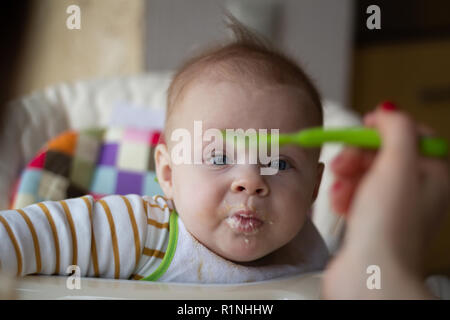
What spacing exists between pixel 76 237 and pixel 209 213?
11cm

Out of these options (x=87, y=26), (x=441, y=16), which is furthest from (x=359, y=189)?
(x=441, y=16)

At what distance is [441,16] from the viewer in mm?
1756

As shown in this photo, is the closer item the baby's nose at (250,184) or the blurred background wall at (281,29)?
the baby's nose at (250,184)

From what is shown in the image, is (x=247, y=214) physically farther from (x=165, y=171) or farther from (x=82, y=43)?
(x=82, y=43)

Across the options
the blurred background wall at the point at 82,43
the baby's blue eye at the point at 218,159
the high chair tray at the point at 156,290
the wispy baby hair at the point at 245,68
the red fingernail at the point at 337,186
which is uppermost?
the blurred background wall at the point at 82,43

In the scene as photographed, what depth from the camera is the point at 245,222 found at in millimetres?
418

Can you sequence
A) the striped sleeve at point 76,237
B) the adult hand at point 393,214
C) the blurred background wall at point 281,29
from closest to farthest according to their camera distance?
the adult hand at point 393,214 < the striped sleeve at point 76,237 < the blurred background wall at point 281,29

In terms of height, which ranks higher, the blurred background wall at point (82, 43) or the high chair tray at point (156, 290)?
the blurred background wall at point (82, 43)

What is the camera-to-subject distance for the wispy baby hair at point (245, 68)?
0.47 m

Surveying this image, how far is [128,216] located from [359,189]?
0.79 ft

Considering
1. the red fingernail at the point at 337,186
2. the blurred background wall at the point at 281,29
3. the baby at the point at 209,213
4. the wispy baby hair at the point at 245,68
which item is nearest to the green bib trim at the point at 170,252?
the baby at the point at 209,213

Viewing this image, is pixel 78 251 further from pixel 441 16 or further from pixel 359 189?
pixel 441 16

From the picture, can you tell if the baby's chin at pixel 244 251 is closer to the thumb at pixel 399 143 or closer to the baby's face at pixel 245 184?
the baby's face at pixel 245 184

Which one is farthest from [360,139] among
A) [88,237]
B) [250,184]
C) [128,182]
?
[128,182]
